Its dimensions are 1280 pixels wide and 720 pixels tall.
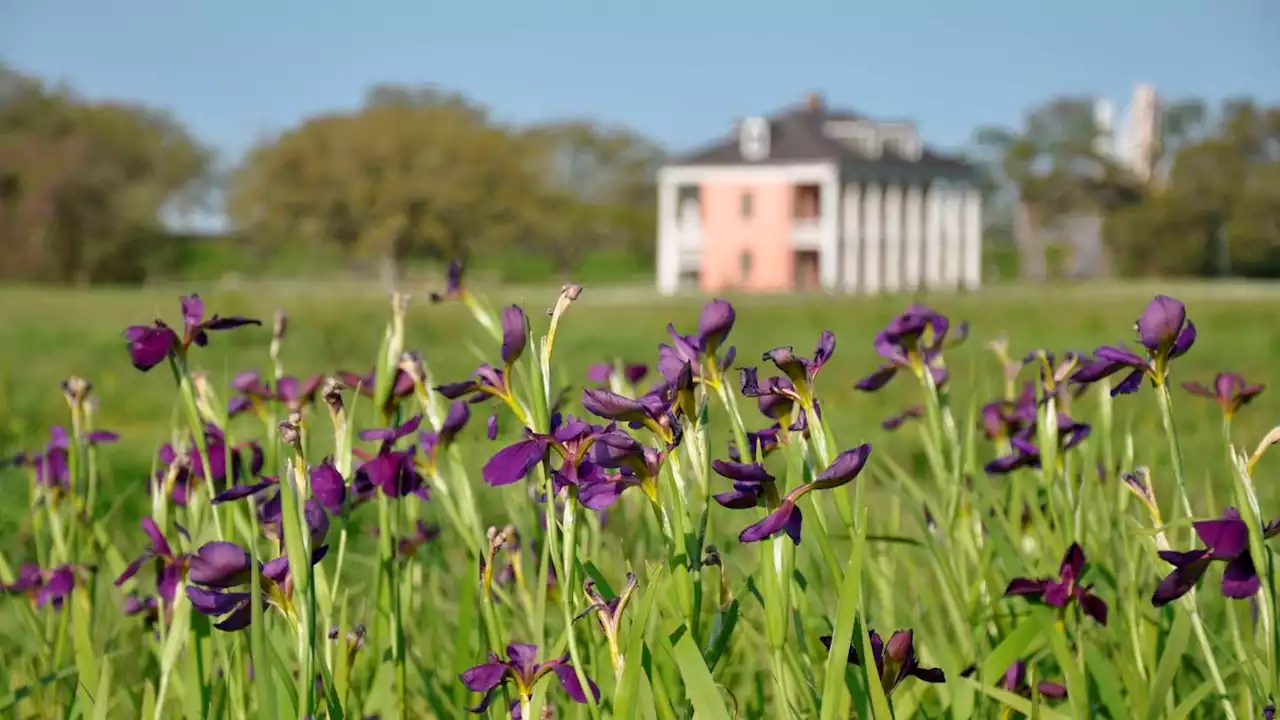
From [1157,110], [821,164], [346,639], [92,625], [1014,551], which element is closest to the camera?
[346,639]

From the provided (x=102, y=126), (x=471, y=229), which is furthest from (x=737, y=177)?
(x=102, y=126)

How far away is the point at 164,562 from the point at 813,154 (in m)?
39.9

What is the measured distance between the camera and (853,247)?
137 feet

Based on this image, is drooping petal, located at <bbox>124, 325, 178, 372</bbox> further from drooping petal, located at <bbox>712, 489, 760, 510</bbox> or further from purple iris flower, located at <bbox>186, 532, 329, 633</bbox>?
drooping petal, located at <bbox>712, 489, 760, 510</bbox>

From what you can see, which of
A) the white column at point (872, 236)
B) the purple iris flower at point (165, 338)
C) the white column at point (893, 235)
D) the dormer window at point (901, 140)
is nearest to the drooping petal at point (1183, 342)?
the purple iris flower at point (165, 338)

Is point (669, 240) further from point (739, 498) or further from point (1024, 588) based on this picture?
point (739, 498)

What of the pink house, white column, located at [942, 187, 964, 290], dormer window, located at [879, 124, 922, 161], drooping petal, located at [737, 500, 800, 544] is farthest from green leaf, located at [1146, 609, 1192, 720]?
white column, located at [942, 187, 964, 290]

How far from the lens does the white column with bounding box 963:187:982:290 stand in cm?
4500

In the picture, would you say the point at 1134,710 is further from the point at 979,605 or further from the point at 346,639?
the point at 346,639

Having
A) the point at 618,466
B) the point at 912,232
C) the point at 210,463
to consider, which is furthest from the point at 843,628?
the point at 912,232

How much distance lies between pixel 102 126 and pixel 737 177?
27.3 m

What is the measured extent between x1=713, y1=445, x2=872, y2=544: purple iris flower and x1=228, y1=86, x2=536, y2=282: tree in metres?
41.4

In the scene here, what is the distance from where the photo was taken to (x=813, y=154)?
133 feet

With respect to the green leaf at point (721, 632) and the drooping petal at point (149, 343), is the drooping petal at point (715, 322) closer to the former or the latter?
the green leaf at point (721, 632)
